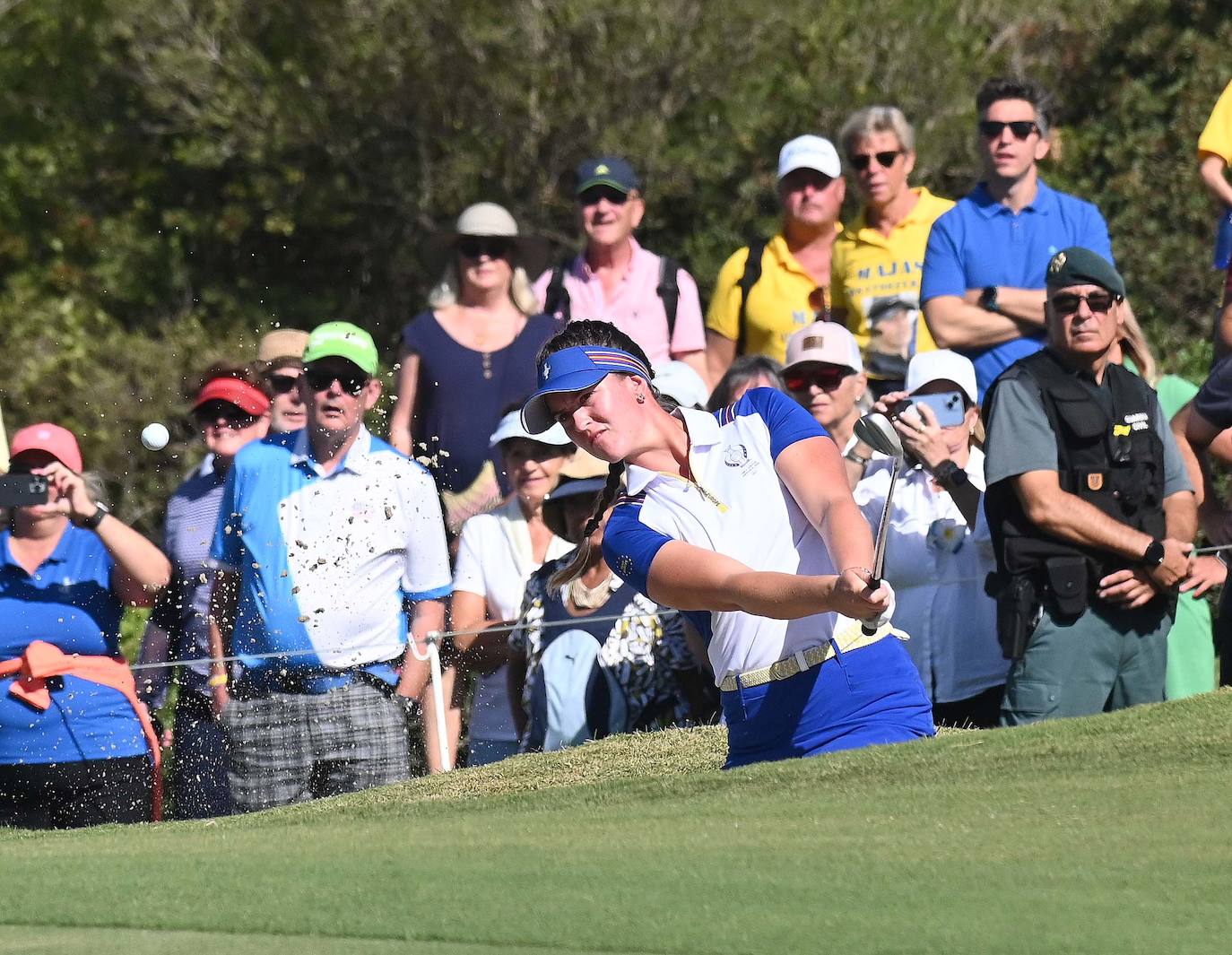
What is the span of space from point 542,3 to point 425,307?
288 cm

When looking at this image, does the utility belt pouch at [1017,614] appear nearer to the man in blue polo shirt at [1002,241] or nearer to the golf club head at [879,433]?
the man in blue polo shirt at [1002,241]

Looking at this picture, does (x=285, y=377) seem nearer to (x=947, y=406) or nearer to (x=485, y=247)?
(x=485, y=247)

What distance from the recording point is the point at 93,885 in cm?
462

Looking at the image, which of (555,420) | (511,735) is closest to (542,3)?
(511,735)

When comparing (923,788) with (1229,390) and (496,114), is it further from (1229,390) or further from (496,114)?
(496,114)

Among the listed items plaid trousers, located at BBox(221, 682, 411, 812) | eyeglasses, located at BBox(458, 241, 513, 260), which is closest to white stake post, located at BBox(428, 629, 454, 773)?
plaid trousers, located at BBox(221, 682, 411, 812)

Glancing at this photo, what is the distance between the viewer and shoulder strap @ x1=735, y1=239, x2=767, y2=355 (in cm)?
951

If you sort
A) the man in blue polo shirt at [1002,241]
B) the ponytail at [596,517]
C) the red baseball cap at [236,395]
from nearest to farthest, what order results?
the ponytail at [596,517], the red baseball cap at [236,395], the man in blue polo shirt at [1002,241]

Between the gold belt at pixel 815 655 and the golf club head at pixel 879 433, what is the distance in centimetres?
44

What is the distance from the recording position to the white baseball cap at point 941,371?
25.9ft

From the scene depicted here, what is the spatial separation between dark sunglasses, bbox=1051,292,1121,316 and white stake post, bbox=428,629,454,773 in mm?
2602

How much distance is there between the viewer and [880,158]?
30.1 ft

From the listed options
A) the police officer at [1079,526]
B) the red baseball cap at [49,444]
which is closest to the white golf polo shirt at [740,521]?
the police officer at [1079,526]

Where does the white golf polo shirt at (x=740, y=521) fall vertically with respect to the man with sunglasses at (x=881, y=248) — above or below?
below
